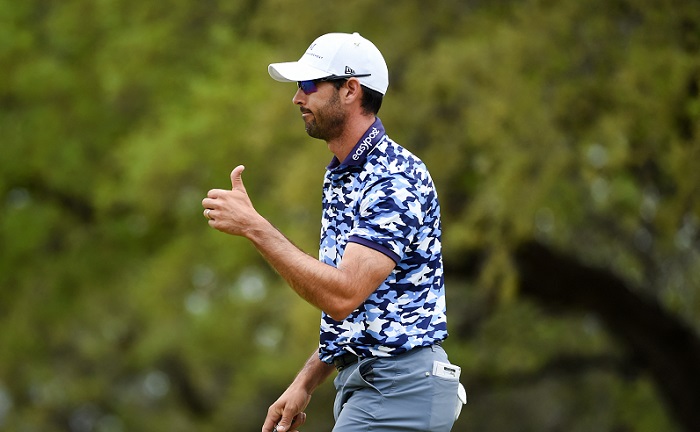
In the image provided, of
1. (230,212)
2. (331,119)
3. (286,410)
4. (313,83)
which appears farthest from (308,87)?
(286,410)

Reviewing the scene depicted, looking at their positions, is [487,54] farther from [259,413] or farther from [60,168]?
[259,413]

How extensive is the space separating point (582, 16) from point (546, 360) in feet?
32.3

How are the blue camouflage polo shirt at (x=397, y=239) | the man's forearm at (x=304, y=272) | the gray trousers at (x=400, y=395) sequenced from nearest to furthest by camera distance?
the man's forearm at (x=304, y=272)
the blue camouflage polo shirt at (x=397, y=239)
the gray trousers at (x=400, y=395)

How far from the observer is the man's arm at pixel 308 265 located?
4258mm

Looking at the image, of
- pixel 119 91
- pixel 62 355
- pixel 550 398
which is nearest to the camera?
pixel 119 91

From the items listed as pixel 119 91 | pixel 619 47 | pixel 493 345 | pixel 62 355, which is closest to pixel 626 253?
pixel 493 345

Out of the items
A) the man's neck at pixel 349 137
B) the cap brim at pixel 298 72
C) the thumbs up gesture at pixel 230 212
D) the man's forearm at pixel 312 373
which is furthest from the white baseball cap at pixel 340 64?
the man's forearm at pixel 312 373

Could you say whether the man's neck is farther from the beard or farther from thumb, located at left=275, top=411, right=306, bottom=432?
thumb, located at left=275, top=411, right=306, bottom=432

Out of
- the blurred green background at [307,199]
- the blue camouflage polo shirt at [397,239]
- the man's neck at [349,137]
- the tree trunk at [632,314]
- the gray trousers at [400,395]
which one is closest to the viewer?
the blue camouflage polo shirt at [397,239]

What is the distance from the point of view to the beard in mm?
4730

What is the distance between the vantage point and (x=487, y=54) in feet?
42.4

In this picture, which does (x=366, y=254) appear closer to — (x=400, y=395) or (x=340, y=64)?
(x=400, y=395)

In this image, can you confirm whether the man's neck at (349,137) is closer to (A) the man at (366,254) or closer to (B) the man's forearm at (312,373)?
(A) the man at (366,254)

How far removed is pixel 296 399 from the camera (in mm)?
5023
